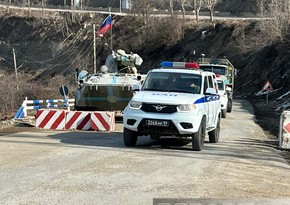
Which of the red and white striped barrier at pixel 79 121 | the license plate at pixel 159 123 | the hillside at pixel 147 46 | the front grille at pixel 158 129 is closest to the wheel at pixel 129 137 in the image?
the front grille at pixel 158 129

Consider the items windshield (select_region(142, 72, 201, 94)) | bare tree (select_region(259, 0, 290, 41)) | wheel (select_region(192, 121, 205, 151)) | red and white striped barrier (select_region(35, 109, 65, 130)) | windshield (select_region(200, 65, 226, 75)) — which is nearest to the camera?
wheel (select_region(192, 121, 205, 151))

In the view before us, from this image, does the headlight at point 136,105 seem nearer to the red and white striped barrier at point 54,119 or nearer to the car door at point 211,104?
the car door at point 211,104

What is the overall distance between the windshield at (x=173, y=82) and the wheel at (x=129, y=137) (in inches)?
48.9

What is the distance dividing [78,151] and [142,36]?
66616 millimetres

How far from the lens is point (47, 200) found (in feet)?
22.8

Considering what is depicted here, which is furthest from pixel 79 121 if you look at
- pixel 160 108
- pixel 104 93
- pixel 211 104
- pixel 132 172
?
pixel 132 172

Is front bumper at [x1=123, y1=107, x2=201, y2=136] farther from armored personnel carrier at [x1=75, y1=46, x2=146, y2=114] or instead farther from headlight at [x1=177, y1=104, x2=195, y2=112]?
armored personnel carrier at [x1=75, y1=46, x2=146, y2=114]

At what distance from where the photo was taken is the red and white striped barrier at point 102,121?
16969 millimetres

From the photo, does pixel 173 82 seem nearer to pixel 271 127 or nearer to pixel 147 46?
pixel 271 127

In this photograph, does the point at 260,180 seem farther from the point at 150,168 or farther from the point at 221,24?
the point at 221,24

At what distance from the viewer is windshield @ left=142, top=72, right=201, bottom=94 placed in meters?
12.8

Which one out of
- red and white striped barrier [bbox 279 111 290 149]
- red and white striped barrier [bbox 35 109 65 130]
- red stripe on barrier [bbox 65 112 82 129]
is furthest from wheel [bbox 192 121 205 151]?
red and white striped barrier [bbox 35 109 65 130]

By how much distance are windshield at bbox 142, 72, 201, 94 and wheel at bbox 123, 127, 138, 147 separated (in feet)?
4.08

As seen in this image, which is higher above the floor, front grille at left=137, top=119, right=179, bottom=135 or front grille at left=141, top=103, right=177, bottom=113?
front grille at left=141, top=103, right=177, bottom=113
